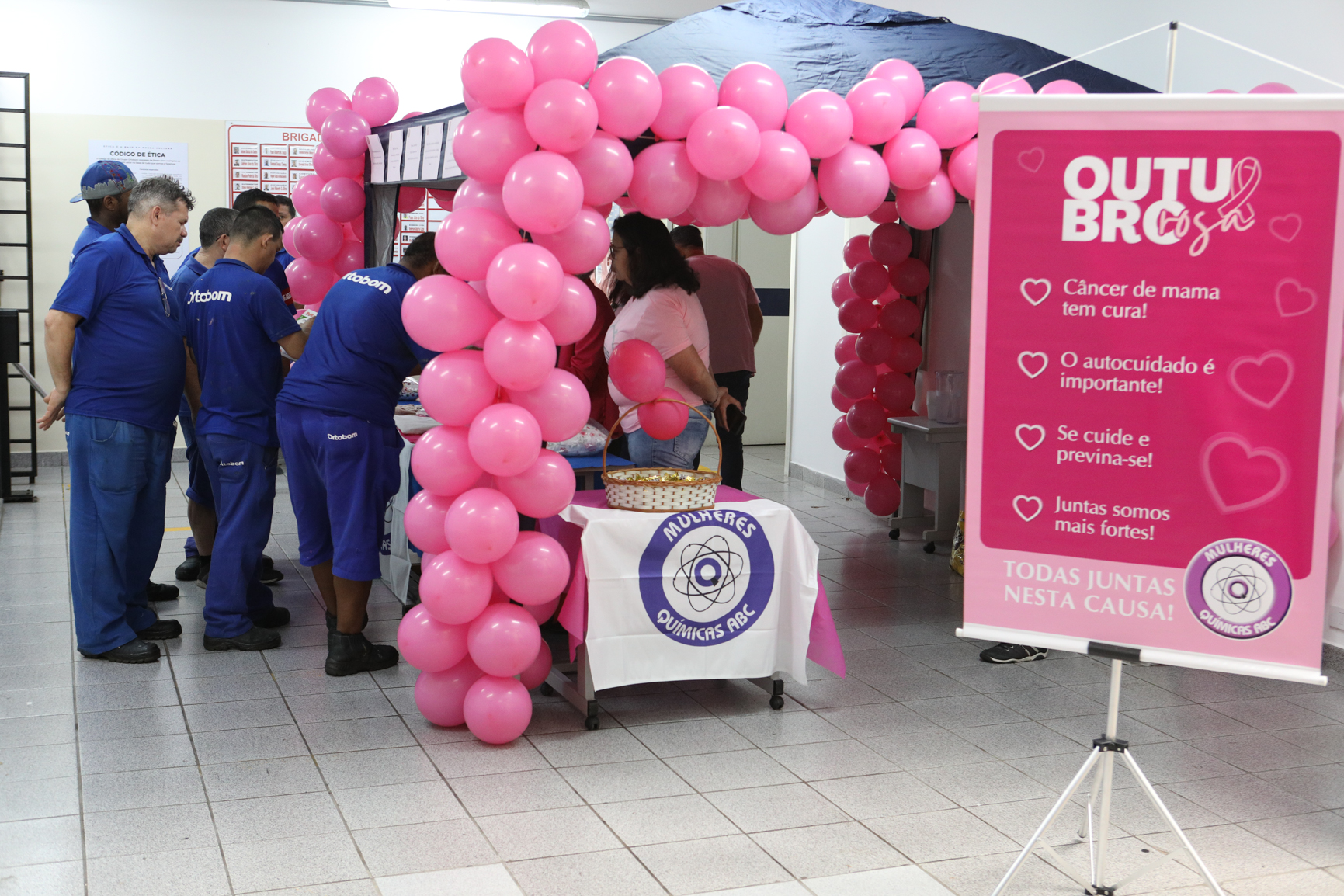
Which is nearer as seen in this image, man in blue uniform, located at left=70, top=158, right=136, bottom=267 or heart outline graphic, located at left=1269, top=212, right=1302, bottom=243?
heart outline graphic, located at left=1269, top=212, right=1302, bottom=243

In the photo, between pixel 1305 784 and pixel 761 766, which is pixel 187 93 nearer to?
pixel 761 766

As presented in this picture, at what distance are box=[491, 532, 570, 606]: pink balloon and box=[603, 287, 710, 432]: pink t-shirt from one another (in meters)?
0.83

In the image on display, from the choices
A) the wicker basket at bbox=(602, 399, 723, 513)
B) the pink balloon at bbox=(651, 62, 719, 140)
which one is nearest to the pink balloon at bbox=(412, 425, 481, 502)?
Answer: the wicker basket at bbox=(602, 399, 723, 513)

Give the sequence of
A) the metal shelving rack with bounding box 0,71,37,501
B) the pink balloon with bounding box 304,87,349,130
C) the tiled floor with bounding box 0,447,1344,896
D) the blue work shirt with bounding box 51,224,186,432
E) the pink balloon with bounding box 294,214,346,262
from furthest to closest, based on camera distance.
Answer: the metal shelving rack with bounding box 0,71,37,501 → the pink balloon with bounding box 294,214,346,262 → the pink balloon with bounding box 304,87,349,130 → the blue work shirt with bounding box 51,224,186,432 → the tiled floor with bounding box 0,447,1344,896

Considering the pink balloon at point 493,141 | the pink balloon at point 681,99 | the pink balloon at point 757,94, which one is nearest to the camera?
the pink balloon at point 493,141

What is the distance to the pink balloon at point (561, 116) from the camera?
122 inches

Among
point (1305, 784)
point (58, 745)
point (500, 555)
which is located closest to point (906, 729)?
point (1305, 784)

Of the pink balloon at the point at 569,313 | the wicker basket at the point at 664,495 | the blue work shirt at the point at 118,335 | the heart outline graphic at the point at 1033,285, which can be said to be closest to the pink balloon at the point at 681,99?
the pink balloon at the point at 569,313

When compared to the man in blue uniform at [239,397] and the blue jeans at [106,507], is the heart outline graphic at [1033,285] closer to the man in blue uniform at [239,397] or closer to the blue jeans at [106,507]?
the man in blue uniform at [239,397]

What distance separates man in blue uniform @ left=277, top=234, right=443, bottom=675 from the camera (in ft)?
12.6

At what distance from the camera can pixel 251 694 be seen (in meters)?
3.77

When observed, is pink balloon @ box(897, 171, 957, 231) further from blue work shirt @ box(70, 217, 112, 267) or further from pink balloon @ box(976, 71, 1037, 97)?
blue work shirt @ box(70, 217, 112, 267)

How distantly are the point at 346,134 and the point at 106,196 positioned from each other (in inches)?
51.7

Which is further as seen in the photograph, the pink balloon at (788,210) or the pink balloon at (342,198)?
the pink balloon at (342,198)
